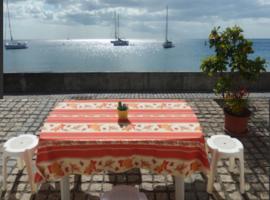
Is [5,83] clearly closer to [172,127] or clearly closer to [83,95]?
[83,95]

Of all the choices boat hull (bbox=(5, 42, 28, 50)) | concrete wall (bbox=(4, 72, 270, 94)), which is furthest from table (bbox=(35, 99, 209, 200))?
boat hull (bbox=(5, 42, 28, 50))

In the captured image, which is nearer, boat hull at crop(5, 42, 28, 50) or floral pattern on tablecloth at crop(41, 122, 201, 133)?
floral pattern on tablecloth at crop(41, 122, 201, 133)

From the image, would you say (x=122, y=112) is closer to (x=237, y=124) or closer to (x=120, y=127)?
(x=120, y=127)

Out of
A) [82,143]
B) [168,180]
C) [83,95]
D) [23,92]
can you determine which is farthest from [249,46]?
[23,92]

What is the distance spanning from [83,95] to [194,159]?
368 inches

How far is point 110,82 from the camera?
13250 mm

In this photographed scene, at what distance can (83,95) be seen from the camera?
1242cm

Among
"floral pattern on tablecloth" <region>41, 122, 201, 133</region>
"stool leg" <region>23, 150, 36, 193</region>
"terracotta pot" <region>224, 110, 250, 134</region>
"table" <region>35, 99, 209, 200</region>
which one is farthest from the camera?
"terracotta pot" <region>224, 110, 250, 134</region>

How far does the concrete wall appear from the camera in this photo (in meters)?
13.1

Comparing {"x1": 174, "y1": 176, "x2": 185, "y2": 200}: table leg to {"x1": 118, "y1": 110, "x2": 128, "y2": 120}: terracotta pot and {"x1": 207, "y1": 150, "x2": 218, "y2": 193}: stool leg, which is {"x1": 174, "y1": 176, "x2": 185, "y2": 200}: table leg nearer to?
{"x1": 207, "y1": 150, "x2": 218, "y2": 193}: stool leg

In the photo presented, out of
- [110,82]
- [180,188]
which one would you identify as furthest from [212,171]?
[110,82]

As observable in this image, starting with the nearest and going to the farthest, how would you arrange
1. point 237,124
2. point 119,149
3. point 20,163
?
1. point 119,149
2. point 20,163
3. point 237,124

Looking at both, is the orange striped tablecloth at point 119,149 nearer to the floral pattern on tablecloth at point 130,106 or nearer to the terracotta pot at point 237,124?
the floral pattern on tablecloth at point 130,106

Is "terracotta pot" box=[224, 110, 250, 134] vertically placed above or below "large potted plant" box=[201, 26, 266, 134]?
below
